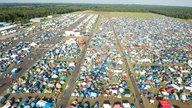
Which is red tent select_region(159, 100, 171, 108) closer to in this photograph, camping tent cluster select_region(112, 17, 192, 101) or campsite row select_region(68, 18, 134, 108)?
camping tent cluster select_region(112, 17, 192, 101)

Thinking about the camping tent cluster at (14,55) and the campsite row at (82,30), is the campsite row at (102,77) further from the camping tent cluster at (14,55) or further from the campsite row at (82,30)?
the campsite row at (82,30)

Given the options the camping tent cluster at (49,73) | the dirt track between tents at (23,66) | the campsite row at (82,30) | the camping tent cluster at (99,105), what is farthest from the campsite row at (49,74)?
the campsite row at (82,30)

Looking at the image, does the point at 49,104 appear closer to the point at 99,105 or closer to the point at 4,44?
the point at 99,105

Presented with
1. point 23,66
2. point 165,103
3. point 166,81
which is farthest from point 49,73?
point 166,81

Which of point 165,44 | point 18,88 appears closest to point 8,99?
point 18,88

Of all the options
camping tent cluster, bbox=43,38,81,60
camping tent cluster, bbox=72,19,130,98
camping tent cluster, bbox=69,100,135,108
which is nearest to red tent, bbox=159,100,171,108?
camping tent cluster, bbox=69,100,135,108

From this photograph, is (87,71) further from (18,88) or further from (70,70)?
(18,88)
